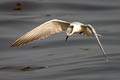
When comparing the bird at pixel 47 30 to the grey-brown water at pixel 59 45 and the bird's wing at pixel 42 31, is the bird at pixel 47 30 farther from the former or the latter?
the grey-brown water at pixel 59 45

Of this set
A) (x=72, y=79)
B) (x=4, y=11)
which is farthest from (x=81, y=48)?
(x=4, y=11)

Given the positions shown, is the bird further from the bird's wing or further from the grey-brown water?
the grey-brown water

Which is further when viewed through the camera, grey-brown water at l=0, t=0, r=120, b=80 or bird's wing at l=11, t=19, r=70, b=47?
grey-brown water at l=0, t=0, r=120, b=80

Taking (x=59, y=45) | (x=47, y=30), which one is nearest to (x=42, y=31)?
(x=47, y=30)

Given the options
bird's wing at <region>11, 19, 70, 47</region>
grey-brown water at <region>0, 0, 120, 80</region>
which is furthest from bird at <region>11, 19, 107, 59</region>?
grey-brown water at <region>0, 0, 120, 80</region>

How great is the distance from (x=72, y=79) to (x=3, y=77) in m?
1.62

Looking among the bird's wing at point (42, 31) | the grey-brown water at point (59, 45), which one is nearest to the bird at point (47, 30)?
the bird's wing at point (42, 31)

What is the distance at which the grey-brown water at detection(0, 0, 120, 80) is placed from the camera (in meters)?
14.4

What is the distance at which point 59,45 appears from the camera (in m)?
16.9

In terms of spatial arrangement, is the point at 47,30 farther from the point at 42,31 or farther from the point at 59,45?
the point at 59,45

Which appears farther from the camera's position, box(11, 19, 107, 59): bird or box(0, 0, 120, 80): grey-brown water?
box(0, 0, 120, 80): grey-brown water

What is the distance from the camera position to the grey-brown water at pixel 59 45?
1436cm

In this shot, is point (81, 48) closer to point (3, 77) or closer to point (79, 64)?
point (79, 64)

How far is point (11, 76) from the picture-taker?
14102 millimetres
